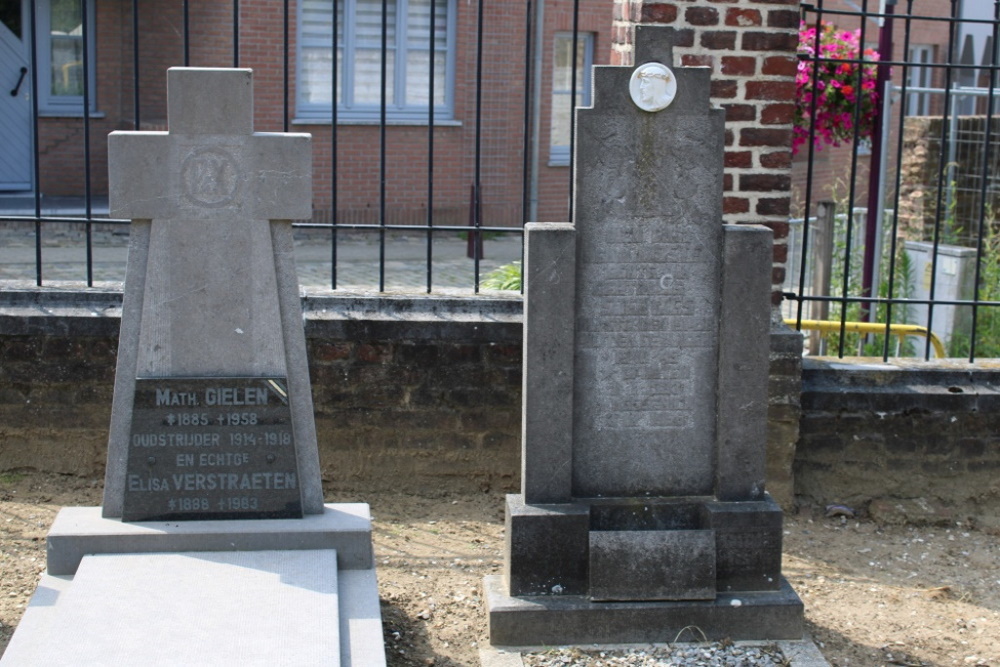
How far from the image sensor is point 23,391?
17.9ft

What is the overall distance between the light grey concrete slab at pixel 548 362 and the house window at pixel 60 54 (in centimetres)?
1180

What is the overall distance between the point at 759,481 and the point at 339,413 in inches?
78.1

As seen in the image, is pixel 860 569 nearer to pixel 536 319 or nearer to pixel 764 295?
Result: pixel 764 295

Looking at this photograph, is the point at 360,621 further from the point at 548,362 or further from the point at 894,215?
the point at 894,215

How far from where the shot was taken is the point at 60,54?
14.8 metres

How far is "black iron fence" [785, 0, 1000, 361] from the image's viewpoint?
5.61m

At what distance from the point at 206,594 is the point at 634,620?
1417mm

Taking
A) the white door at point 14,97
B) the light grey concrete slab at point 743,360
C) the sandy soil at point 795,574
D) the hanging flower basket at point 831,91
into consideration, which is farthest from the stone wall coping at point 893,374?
the white door at point 14,97

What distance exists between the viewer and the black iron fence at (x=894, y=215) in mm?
5613

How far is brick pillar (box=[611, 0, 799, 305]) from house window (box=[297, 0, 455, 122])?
9.70 meters

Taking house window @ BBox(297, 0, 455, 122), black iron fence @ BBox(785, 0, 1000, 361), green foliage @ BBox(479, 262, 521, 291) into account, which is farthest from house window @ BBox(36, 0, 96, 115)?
black iron fence @ BBox(785, 0, 1000, 361)

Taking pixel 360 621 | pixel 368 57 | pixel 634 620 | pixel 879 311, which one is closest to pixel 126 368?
pixel 360 621

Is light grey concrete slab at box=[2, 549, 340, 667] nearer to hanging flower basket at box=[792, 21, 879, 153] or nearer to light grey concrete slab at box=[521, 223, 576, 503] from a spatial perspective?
light grey concrete slab at box=[521, 223, 576, 503]

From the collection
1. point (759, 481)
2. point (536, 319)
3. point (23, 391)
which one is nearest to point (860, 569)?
point (759, 481)
